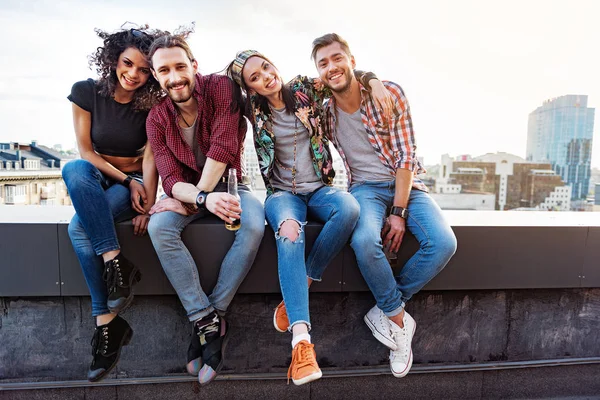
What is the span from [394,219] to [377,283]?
38 cm

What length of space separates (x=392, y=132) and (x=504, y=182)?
88.0m

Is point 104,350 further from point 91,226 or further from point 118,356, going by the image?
point 91,226

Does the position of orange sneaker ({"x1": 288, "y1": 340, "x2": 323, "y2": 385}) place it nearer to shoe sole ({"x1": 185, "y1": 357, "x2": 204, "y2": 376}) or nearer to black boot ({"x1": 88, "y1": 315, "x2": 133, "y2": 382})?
shoe sole ({"x1": 185, "y1": 357, "x2": 204, "y2": 376})

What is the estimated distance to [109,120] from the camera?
242 cm

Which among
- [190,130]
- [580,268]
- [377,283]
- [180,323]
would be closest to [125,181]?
[190,130]

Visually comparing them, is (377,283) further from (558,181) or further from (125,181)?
(558,181)

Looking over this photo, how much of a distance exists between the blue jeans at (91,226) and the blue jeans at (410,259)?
1.27 m

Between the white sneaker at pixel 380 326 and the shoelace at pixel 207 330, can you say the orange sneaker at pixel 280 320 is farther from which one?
the white sneaker at pixel 380 326

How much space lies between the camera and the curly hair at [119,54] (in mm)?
2365

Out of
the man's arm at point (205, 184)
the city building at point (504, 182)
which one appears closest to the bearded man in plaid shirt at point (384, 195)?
the man's arm at point (205, 184)

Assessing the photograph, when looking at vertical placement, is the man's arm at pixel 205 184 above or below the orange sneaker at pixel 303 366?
above

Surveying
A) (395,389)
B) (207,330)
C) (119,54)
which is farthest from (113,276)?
(395,389)

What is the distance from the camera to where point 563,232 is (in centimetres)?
257

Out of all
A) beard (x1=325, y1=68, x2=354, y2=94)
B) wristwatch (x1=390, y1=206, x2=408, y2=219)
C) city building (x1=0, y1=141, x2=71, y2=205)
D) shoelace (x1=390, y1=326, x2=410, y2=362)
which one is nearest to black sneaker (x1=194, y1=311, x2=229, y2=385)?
shoelace (x1=390, y1=326, x2=410, y2=362)
